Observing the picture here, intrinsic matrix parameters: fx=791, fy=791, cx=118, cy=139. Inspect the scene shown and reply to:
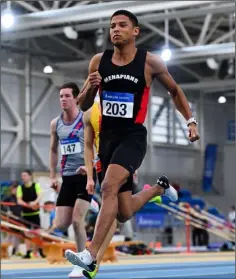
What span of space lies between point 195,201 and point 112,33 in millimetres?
21316

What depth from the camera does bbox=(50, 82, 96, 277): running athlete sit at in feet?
26.6

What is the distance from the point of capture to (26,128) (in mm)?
26562

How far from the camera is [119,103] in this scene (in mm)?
5922

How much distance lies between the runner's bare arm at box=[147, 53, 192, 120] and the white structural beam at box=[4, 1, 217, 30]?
38.6 ft

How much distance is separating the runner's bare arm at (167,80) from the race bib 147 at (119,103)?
281mm

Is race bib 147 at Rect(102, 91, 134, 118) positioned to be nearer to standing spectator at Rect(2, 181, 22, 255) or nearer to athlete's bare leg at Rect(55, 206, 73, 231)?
athlete's bare leg at Rect(55, 206, 73, 231)

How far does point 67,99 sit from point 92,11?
11.2 meters

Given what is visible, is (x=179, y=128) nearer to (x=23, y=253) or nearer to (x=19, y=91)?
(x=19, y=91)

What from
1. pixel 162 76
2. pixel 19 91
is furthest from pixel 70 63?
pixel 162 76

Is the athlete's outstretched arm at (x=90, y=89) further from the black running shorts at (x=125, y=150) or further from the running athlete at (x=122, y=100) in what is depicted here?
the black running shorts at (x=125, y=150)

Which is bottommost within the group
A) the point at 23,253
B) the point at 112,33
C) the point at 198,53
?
the point at 23,253

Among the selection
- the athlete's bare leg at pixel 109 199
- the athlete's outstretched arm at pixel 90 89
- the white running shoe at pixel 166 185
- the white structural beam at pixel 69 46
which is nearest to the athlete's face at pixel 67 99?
the white running shoe at pixel 166 185

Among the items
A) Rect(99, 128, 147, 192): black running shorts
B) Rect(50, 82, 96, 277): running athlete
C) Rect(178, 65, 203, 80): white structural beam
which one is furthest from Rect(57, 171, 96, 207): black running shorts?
Rect(178, 65, 203, 80): white structural beam

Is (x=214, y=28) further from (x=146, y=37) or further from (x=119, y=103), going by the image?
(x=119, y=103)
